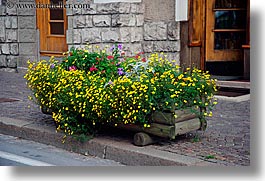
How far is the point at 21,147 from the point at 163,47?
196 inches

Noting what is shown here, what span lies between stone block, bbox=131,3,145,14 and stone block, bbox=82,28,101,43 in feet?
2.66

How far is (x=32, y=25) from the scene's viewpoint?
1279 cm

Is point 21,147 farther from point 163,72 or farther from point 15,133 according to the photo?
point 163,72

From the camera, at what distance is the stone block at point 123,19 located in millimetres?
10430

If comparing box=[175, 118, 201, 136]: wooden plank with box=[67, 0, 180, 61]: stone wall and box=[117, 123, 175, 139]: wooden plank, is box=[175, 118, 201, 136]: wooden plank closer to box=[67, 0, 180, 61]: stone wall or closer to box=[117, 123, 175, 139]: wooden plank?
box=[117, 123, 175, 139]: wooden plank

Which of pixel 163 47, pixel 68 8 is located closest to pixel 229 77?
pixel 163 47

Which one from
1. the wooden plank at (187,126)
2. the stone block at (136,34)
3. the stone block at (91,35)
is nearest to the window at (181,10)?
the stone block at (136,34)

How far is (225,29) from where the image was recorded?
35.8ft

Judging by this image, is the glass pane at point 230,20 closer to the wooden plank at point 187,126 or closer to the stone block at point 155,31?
the stone block at point 155,31

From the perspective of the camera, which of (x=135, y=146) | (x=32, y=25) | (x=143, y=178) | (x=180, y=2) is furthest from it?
(x=32, y=25)

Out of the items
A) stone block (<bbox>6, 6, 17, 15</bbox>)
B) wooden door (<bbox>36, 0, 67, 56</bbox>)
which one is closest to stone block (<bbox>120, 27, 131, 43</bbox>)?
wooden door (<bbox>36, 0, 67, 56</bbox>)

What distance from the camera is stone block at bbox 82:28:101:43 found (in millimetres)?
10719

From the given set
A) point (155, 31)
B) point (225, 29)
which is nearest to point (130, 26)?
point (155, 31)

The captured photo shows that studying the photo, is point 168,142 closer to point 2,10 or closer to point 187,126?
point 187,126
